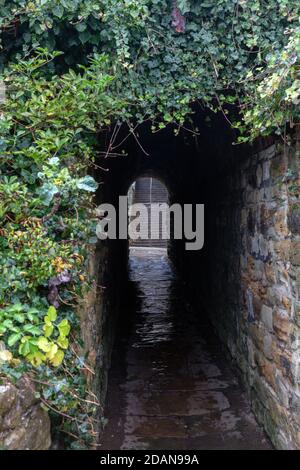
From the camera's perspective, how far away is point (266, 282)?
3.21 m

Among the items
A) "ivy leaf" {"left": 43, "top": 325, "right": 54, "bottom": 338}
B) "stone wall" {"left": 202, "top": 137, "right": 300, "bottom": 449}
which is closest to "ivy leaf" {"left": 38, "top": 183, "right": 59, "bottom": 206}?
"ivy leaf" {"left": 43, "top": 325, "right": 54, "bottom": 338}

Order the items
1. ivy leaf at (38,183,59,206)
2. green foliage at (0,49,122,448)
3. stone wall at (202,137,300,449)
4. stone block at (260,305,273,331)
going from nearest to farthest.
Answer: green foliage at (0,49,122,448) → ivy leaf at (38,183,59,206) → stone wall at (202,137,300,449) → stone block at (260,305,273,331)

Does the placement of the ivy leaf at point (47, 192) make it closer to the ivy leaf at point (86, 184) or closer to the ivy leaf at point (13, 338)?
the ivy leaf at point (86, 184)

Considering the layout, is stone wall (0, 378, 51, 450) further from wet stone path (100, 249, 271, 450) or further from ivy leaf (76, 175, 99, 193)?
wet stone path (100, 249, 271, 450)

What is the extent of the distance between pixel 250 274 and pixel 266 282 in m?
0.49

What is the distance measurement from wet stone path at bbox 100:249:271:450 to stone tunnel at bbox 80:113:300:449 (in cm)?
11

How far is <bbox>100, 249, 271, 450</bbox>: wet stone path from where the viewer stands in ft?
10.4

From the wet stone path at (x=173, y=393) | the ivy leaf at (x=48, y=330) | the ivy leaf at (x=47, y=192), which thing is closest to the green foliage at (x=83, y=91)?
the ivy leaf at (x=47, y=192)

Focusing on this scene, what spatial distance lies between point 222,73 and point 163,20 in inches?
20.9

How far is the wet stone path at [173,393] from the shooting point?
3.16 metres

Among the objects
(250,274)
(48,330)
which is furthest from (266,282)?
(48,330)

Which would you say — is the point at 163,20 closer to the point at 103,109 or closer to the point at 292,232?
the point at 103,109

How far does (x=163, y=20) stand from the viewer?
9.39ft
